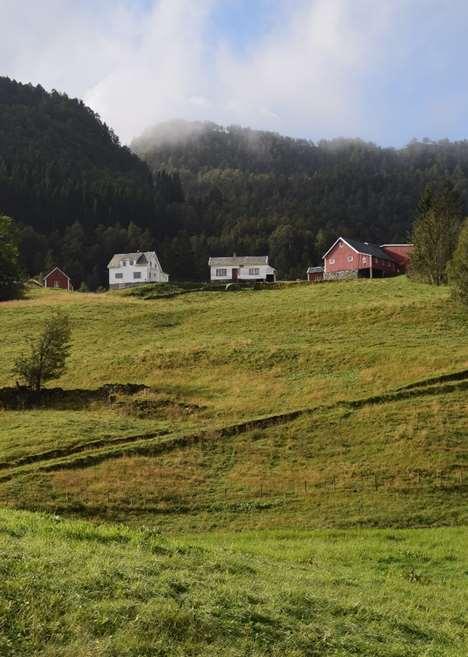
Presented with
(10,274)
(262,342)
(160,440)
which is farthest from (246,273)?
(160,440)

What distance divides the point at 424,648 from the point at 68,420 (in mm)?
31074

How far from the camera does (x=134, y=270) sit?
418 ft

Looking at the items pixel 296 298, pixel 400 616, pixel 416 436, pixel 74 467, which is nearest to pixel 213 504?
pixel 74 467

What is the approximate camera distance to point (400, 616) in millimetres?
12469

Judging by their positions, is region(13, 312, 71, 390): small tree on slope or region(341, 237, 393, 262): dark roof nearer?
region(13, 312, 71, 390): small tree on slope

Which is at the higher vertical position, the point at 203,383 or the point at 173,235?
the point at 173,235

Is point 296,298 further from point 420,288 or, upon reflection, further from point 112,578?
point 112,578

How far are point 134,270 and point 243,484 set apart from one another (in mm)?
101178

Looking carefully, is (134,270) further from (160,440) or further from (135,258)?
(160,440)

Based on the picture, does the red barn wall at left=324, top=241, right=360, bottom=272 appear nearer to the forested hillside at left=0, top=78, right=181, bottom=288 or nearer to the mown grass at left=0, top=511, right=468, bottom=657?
the forested hillside at left=0, top=78, right=181, bottom=288

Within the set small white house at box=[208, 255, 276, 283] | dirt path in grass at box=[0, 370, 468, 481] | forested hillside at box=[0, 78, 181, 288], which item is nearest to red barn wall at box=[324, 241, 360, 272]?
small white house at box=[208, 255, 276, 283]

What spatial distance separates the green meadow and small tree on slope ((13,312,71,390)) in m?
2.39

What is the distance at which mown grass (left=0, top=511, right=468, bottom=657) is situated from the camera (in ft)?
27.9

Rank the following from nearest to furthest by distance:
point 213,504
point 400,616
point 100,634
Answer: point 100,634, point 400,616, point 213,504
